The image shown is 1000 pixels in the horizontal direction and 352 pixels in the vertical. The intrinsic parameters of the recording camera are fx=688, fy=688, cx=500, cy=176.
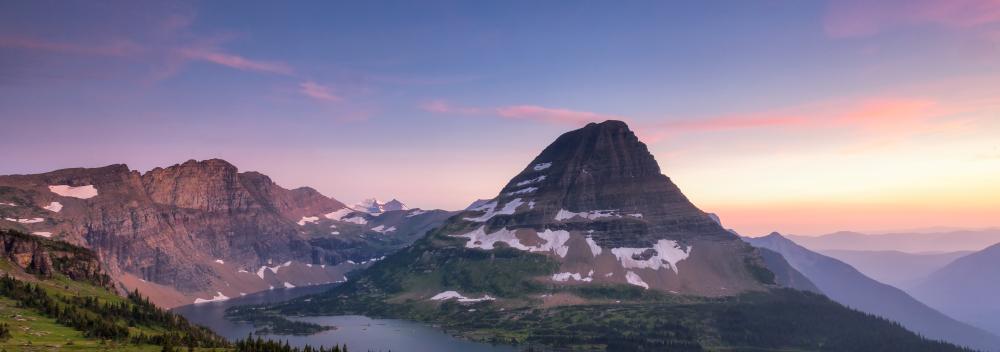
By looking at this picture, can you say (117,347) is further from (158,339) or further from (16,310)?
(16,310)

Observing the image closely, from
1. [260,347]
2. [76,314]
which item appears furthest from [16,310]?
[260,347]

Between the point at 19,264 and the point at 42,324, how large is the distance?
6709 centimetres

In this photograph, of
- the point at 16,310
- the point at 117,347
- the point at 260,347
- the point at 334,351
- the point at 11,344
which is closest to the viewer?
the point at 11,344

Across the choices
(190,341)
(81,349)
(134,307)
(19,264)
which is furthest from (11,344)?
(19,264)

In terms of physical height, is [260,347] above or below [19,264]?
below

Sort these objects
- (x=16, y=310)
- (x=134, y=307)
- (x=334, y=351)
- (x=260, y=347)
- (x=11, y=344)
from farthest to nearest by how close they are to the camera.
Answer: (x=134, y=307), (x=334, y=351), (x=16, y=310), (x=260, y=347), (x=11, y=344)

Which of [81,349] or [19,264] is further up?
[19,264]

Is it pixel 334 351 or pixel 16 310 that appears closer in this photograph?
pixel 16 310

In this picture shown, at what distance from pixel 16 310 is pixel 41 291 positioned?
21897 millimetres

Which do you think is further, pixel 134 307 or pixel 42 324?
pixel 134 307

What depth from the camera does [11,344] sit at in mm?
120875

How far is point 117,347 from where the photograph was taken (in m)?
134

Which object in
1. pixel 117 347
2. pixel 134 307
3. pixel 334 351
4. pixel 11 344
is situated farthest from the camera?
pixel 134 307

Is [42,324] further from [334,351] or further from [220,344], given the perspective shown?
[334,351]
